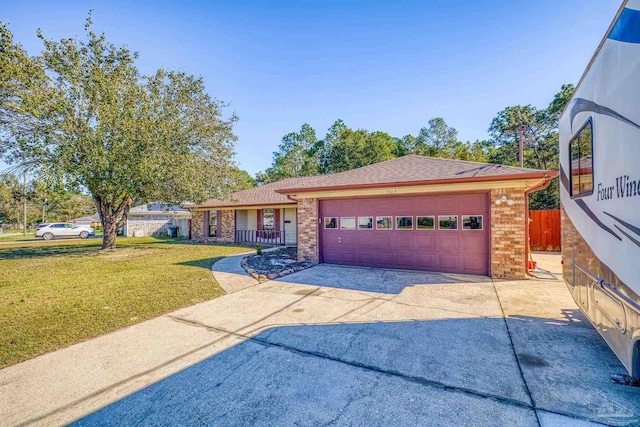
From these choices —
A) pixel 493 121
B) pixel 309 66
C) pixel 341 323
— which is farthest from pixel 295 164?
pixel 341 323

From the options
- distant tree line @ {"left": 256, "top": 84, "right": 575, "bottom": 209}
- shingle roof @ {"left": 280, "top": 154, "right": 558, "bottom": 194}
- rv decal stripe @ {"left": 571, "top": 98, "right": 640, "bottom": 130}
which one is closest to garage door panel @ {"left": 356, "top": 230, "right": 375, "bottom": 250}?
shingle roof @ {"left": 280, "top": 154, "right": 558, "bottom": 194}

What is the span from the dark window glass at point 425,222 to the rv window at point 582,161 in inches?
169

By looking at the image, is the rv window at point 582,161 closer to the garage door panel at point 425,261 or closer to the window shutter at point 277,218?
the garage door panel at point 425,261

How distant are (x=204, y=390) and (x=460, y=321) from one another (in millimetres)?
3868

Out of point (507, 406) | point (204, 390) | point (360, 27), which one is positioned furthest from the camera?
point (360, 27)

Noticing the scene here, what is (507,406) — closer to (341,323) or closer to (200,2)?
(341,323)

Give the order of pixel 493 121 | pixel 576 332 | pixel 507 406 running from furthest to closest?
pixel 493 121 < pixel 576 332 < pixel 507 406

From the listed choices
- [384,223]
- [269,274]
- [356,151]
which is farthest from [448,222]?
[356,151]

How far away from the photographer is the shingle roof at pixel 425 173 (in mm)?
7215

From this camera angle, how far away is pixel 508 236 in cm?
736

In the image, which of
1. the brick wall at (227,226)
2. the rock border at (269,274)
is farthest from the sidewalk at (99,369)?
the brick wall at (227,226)

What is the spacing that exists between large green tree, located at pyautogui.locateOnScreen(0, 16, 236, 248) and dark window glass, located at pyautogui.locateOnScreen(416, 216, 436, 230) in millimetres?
10130

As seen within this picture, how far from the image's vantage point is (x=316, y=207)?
10.1 meters

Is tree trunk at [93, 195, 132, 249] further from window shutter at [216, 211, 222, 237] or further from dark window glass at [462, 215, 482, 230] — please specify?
dark window glass at [462, 215, 482, 230]
